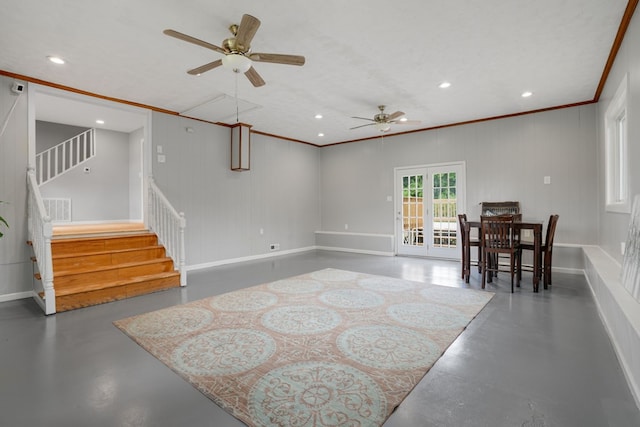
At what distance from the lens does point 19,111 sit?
13.2 ft

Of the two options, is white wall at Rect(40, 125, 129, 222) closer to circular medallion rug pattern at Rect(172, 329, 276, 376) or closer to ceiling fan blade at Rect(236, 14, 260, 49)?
circular medallion rug pattern at Rect(172, 329, 276, 376)

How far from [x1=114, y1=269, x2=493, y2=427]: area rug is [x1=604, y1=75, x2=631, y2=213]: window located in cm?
200

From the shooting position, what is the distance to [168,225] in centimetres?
484

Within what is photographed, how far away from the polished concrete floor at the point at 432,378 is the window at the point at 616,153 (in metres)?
1.45

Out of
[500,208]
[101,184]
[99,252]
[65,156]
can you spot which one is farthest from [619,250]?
[65,156]

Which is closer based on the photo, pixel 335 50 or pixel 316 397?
pixel 316 397

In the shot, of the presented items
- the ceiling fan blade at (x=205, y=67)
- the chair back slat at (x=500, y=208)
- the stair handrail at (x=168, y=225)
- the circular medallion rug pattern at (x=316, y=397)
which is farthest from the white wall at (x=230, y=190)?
the circular medallion rug pattern at (x=316, y=397)

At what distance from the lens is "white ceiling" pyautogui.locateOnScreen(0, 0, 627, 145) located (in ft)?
8.75

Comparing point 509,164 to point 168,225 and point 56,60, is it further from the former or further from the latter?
point 56,60

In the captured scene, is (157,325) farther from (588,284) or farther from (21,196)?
(588,284)

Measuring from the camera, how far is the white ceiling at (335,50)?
8.75ft

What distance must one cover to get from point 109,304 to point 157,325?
3.75 feet

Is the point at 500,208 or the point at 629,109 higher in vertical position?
the point at 629,109

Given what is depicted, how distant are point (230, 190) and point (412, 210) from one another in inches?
158
